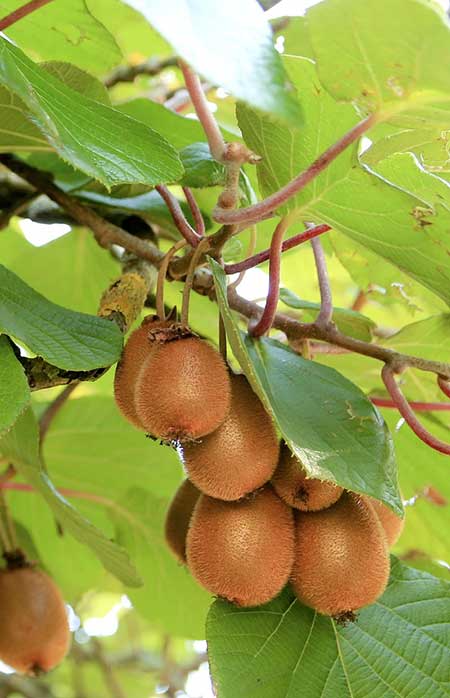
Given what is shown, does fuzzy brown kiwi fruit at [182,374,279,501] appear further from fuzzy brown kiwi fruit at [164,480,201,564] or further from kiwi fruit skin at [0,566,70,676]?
kiwi fruit skin at [0,566,70,676]

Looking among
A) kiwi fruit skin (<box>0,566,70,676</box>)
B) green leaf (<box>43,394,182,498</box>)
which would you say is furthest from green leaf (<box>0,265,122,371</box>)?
green leaf (<box>43,394,182,498</box>)

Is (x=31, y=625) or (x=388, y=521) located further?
(x=31, y=625)

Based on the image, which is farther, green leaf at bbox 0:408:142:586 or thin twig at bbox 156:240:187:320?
green leaf at bbox 0:408:142:586

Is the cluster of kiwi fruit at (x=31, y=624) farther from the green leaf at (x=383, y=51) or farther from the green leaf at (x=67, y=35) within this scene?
the green leaf at (x=383, y=51)

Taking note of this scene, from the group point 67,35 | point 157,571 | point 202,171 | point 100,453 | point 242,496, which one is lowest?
point 157,571

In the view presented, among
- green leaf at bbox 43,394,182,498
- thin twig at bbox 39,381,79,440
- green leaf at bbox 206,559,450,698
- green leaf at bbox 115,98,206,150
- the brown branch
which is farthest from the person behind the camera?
the brown branch

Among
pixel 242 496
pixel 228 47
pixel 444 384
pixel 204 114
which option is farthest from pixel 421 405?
pixel 228 47

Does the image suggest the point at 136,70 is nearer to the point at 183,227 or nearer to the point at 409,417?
the point at 183,227

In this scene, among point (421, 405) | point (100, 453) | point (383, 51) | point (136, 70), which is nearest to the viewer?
point (383, 51)
